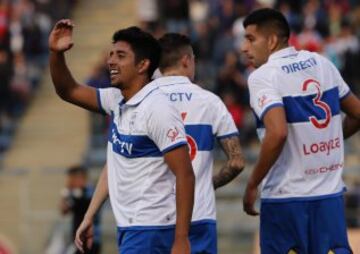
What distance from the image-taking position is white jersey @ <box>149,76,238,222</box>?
10.9 metres

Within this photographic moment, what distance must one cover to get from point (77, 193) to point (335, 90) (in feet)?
21.5

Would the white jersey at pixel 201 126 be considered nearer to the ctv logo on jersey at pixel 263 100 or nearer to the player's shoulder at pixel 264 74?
the player's shoulder at pixel 264 74

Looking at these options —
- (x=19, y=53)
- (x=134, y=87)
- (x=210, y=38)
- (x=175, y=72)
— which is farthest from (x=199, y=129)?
(x=19, y=53)

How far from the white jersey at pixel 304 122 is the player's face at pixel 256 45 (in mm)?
77

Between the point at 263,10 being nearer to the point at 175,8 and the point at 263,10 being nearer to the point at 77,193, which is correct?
the point at 77,193

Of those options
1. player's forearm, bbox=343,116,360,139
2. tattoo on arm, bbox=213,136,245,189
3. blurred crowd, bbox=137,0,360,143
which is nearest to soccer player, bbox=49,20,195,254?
tattoo on arm, bbox=213,136,245,189

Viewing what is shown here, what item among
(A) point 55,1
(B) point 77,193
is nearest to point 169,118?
(B) point 77,193

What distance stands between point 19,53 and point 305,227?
51.6 ft

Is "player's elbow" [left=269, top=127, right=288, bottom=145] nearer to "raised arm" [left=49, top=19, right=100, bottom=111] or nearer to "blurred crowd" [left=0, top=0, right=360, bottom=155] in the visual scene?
"raised arm" [left=49, top=19, right=100, bottom=111]

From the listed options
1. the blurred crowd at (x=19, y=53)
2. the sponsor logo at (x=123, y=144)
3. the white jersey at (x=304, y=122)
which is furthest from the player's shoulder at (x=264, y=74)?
the blurred crowd at (x=19, y=53)

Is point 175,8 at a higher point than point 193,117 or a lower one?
higher

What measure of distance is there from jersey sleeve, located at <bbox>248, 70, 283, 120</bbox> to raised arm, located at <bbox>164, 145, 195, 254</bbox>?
0.96 meters

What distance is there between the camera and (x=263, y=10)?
10648 millimetres

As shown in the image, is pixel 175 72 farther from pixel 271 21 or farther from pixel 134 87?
pixel 134 87
